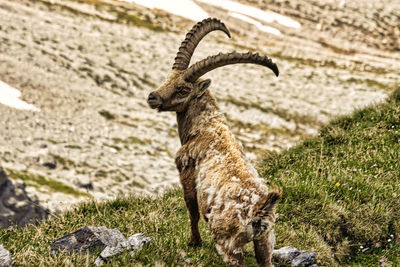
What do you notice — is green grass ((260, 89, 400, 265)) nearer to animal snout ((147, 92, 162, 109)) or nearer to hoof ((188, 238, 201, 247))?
hoof ((188, 238, 201, 247))

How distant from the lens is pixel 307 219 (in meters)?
9.07

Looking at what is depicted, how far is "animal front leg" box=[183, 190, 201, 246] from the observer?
7.15 meters

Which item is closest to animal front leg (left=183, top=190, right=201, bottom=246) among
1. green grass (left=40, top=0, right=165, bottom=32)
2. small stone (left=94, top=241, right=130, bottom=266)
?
small stone (left=94, top=241, right=130, bottom=266)

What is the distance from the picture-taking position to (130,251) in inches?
271

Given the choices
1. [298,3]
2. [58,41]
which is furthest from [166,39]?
[298,3]

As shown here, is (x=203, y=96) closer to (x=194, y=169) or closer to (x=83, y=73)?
(x=194, y=169)

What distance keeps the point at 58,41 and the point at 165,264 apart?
59.3m

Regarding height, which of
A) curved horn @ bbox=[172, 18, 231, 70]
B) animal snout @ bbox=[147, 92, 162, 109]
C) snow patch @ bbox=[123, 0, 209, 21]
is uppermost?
curved horn @ bbox=[172, 18, 231, 70]

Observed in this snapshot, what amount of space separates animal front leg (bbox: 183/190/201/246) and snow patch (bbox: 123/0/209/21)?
267 feet

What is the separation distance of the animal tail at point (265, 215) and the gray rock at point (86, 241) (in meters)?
2.51

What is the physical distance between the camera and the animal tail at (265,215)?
19.4 ft

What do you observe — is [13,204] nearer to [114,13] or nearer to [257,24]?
[114,13]

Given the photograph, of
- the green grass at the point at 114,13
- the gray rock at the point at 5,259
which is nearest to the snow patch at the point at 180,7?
the green grass at the point at 114,13

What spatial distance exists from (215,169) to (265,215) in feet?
3.48
